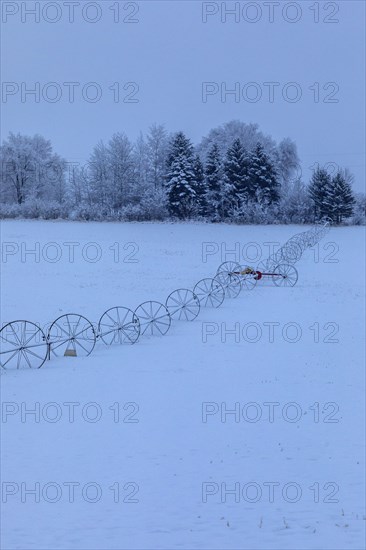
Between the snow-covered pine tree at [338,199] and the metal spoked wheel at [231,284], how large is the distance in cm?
2449

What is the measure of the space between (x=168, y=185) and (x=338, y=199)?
1224 cm

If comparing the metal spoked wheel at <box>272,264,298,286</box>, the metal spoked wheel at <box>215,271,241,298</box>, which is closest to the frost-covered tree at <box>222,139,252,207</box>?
the metal spoked wheel at <box>272,264,298,286</box>

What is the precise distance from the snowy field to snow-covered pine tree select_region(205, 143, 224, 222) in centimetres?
2532

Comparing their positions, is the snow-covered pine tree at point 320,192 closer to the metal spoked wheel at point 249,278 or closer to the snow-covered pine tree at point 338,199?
the snow-covered pine tree at point 338,199

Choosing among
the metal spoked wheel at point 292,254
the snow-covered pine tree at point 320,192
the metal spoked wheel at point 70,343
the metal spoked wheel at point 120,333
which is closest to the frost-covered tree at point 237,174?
the snow-covered pine tree at point 320,192

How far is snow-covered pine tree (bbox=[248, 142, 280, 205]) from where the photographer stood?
38.1m

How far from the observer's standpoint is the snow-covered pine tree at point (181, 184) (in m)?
36.2

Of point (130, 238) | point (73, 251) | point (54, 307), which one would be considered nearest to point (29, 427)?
point (54, 307)

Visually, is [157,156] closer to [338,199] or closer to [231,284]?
[338,199]

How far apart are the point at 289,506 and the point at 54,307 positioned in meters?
9.04

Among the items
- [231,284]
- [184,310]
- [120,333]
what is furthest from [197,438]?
[231,284]

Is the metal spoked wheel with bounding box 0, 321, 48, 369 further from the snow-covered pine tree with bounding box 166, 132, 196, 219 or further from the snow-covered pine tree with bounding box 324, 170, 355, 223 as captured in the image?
the snow-covered pine tree with bounding box 324, 170, 355, 223

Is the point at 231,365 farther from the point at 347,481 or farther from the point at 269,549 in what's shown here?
the point at 269,549

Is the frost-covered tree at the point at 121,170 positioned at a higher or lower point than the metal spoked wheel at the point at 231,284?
higher
